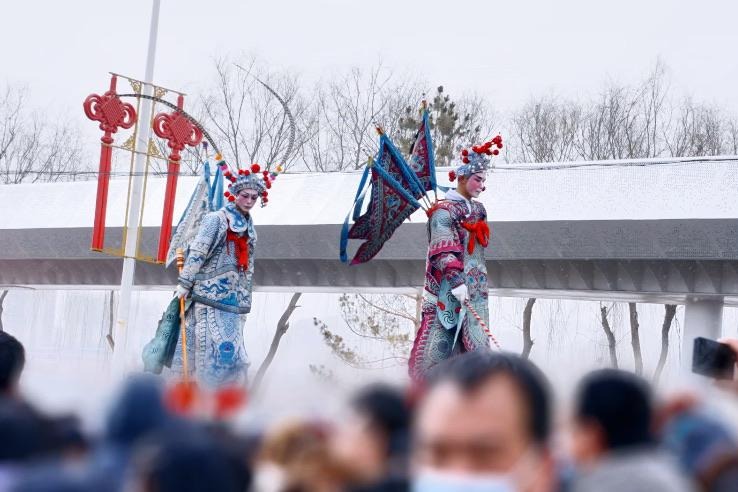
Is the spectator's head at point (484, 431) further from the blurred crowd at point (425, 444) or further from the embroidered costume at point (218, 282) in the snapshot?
the embroidered costume at point (218, 282)

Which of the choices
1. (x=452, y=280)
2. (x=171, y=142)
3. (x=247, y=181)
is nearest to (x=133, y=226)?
(x=171, y=142)

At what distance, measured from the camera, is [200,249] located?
935cm

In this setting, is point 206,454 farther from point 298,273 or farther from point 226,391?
point 298,273

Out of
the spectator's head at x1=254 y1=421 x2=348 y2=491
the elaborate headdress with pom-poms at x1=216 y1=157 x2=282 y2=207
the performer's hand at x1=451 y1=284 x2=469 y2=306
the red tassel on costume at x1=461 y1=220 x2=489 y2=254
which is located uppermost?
the elaborate headdress with pom-poms at x1=216 y1=157 x2=282 y2=207

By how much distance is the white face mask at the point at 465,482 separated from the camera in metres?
1.70

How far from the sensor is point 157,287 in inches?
719

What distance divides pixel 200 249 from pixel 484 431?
7739mm

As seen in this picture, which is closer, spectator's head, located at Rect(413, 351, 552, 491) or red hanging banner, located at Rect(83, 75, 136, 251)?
spectator's head, located at Rect(413, 351, 552, 491)

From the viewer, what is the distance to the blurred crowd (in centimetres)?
172

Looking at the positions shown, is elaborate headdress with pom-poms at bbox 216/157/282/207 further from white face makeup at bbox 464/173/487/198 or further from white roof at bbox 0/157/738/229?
white roof at bbox 0/157/738/229

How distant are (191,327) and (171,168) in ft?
21.0

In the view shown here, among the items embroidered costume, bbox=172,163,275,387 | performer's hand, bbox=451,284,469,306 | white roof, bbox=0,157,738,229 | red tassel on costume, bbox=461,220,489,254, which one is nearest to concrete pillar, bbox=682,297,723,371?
white roof, bbox=0,157,738,229

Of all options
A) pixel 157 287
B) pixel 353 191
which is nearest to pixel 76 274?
pixel 157 287

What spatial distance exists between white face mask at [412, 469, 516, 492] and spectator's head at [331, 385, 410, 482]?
0.39 feet
